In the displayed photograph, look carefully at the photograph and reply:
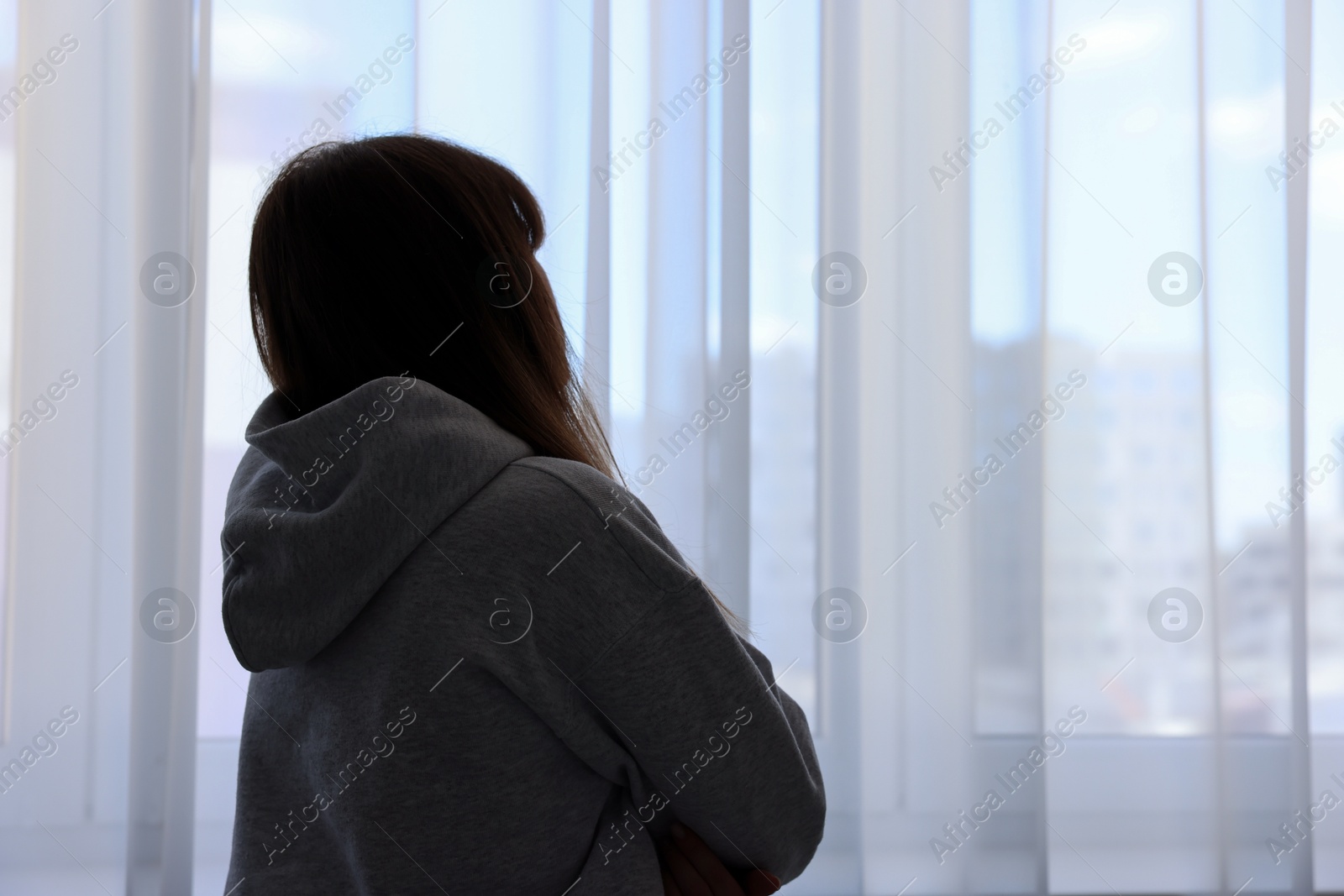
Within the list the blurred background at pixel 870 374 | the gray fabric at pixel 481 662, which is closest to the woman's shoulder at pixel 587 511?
the gray fabric at pixel 481 662

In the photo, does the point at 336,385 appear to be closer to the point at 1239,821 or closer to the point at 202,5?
the point at 202,5

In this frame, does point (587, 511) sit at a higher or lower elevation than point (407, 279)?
lower

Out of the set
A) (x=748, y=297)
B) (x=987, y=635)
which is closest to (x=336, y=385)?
(x=748, y=297)

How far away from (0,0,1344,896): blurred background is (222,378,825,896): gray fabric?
2.77ft

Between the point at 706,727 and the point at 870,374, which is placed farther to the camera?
the point at 870,374

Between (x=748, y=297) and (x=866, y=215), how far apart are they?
246mm

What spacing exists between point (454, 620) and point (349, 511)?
0.09m

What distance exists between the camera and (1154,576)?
60.1 inches

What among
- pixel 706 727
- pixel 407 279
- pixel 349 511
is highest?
pixel 407 279

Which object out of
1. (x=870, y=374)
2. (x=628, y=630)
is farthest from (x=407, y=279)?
(x=870, y=374)

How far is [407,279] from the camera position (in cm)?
60

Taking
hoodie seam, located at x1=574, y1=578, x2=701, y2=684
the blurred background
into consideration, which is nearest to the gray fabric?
hoodie seam, located at x1=574, y1=578, x2=701, y2=684

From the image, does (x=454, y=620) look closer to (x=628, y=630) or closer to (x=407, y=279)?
(x=628, y=630)

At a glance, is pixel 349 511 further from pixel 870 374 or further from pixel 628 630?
pixel 870 374
